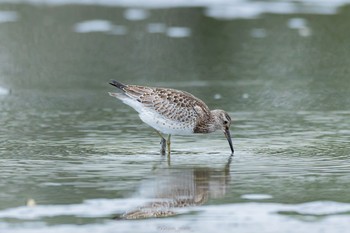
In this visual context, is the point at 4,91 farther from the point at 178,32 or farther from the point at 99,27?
the point at 99,27

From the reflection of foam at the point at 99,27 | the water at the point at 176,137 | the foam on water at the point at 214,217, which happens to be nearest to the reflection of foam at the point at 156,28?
the water at the point at 176,137

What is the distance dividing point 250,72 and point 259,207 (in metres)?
8.05

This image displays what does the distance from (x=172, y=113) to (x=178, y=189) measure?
2.24 metres

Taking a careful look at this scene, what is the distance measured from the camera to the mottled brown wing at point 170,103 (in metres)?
10.5

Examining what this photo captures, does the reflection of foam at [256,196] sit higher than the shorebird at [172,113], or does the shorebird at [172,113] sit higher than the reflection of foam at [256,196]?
the shorebird at [172,113]

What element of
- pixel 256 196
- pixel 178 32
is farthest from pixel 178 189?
pixel 178 32

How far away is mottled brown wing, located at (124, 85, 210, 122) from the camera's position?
10500mm

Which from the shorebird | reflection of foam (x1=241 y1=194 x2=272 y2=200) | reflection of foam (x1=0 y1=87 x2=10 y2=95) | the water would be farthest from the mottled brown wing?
reflection of foam (x1=0 y1=87 x2=10 y2=95)

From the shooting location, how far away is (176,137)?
1138 centimetres

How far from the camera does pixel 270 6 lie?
22.0 m

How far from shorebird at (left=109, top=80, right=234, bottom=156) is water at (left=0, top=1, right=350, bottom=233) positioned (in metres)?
0.21

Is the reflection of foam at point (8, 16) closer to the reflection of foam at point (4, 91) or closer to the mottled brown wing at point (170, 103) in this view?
the reflection of foam at point (4, 91)

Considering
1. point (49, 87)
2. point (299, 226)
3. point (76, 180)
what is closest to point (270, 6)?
point (49, 87)

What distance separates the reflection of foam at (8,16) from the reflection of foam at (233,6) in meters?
1.46
